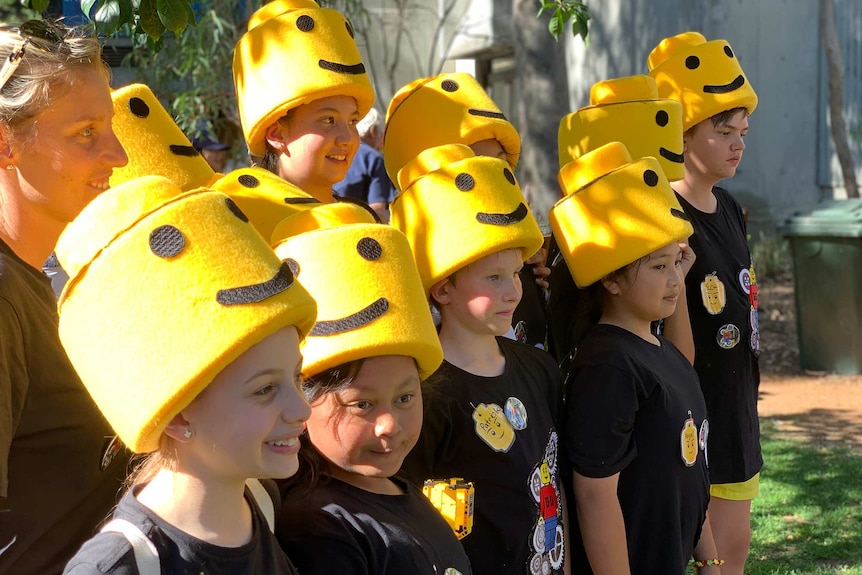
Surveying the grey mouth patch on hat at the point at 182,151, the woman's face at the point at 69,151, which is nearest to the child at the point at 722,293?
the grey mouth patch on hat at the point at 182,151

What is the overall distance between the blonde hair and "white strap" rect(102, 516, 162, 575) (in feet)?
2.69

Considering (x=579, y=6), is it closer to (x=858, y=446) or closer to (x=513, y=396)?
(x=513, y=396)

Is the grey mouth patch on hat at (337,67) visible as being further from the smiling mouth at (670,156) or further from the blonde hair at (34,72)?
the smiling mouth at (670,156)

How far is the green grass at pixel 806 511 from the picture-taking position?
5023 millimetres

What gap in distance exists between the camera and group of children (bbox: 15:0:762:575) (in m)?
1.82

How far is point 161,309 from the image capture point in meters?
1.79

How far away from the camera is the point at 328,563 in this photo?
205cm

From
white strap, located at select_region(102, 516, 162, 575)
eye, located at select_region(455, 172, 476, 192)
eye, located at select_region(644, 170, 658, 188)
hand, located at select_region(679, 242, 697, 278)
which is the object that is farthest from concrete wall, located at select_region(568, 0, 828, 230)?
white strap, located at select_region(102, 516, 162, 575)

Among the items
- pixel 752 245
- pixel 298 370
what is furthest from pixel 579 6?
pixel 752 245

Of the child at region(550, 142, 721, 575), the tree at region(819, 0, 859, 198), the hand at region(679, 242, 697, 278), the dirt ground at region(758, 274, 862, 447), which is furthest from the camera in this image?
the tree at region(819, 0, 859, 198)

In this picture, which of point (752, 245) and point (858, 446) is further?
point (752, 245)

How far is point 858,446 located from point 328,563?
547cm

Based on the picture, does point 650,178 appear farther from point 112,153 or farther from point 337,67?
point 112,153

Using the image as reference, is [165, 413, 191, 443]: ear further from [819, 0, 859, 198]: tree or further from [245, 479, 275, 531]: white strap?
[819, 0, 859, 198]: tree
